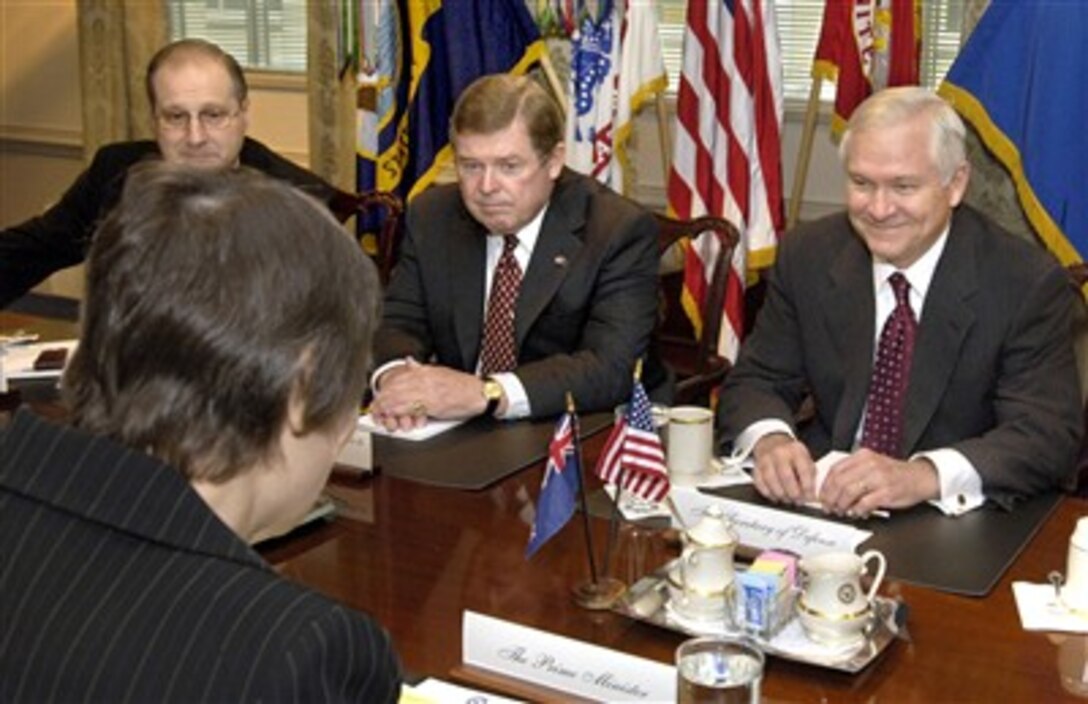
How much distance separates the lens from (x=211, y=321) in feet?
3.52

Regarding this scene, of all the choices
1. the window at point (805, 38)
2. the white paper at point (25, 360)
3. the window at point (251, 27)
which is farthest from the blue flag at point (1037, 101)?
the window at point (251, 27)

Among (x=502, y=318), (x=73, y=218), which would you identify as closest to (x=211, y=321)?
(x=502, y=318)

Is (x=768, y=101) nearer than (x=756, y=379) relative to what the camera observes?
No

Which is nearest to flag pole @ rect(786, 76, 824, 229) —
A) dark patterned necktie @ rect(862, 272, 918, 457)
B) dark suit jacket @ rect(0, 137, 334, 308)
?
dark suit jacket @ rect(0, 137, 334, 308)

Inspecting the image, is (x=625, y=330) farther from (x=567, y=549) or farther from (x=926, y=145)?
(x=567, y=549)

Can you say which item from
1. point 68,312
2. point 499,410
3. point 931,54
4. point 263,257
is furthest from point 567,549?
point 68,312

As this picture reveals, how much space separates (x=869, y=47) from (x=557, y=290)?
151 cm

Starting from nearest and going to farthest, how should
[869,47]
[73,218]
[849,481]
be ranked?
1. [849,481]
2. [73,218]
3. [869,47]

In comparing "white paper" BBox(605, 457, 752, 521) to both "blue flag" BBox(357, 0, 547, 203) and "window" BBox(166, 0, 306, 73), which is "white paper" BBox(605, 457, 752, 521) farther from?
"window" BBox(166, 0, 306, 73)

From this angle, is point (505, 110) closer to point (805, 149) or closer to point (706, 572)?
point (706, 572)

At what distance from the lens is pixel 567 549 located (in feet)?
6.79

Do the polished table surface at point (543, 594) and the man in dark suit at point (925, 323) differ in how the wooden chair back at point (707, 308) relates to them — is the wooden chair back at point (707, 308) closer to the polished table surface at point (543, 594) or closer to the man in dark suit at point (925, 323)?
the man in dark suit at point (925, 323)

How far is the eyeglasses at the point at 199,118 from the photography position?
11.8ft

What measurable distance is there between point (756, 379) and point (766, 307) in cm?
16
